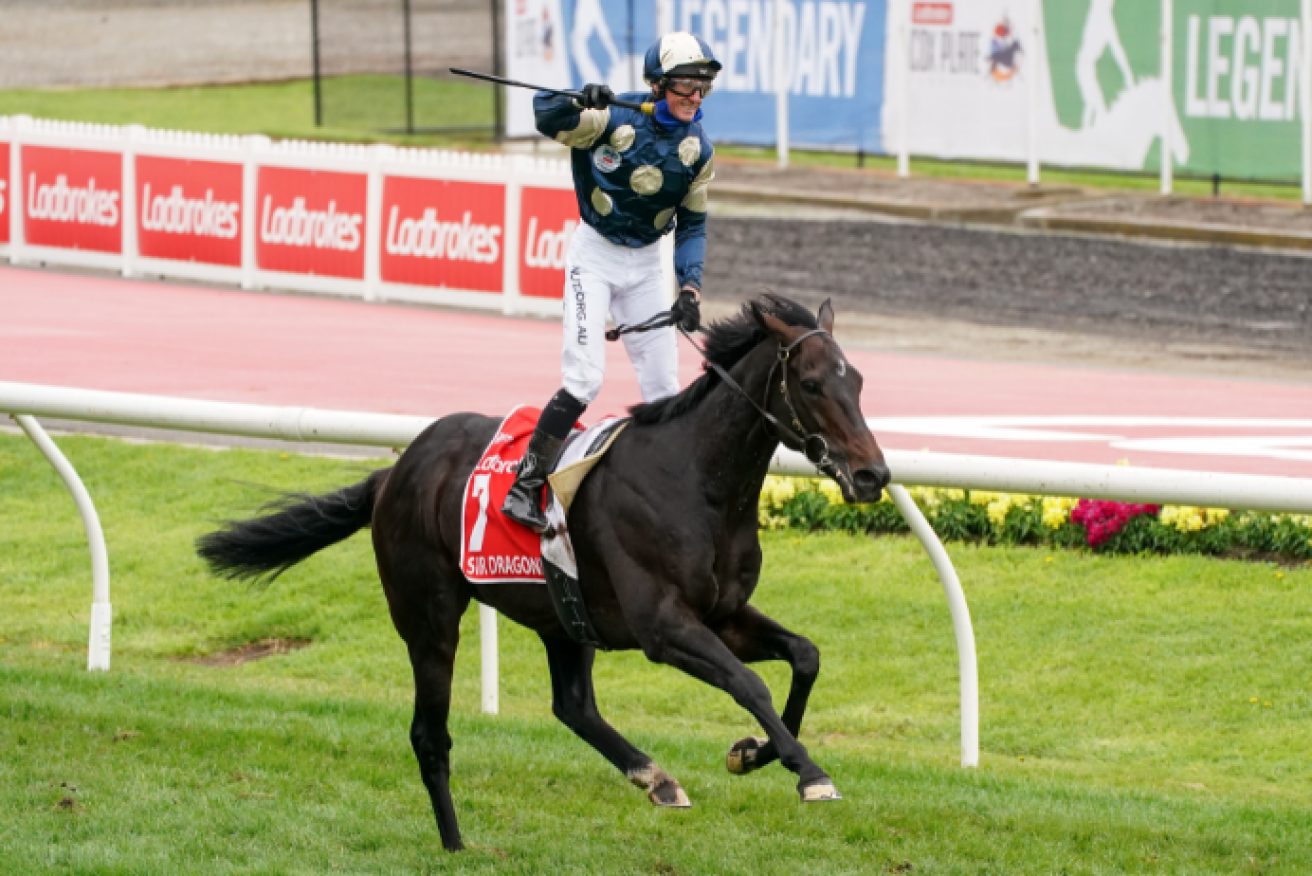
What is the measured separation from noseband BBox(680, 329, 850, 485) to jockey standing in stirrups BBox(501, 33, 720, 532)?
0.38 meters

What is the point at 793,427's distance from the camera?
16.4 ft

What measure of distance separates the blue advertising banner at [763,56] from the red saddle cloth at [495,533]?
18060 mm

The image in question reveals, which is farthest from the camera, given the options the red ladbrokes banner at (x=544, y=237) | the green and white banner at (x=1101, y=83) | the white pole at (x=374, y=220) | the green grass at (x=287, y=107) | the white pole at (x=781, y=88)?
the green grass at (x=287, y=107)

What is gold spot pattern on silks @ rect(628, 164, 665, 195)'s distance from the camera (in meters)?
5.75

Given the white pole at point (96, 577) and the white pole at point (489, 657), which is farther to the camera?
the white pole at point (96, 577)

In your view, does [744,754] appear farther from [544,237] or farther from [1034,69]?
[1034,69]

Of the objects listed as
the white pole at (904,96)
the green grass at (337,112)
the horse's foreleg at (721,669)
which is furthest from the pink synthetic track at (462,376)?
the green grass at (337,112)

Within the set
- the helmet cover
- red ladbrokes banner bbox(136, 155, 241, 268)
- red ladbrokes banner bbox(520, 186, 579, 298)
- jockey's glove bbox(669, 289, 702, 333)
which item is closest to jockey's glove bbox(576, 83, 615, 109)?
the helmet cover

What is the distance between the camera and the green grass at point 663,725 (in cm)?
535

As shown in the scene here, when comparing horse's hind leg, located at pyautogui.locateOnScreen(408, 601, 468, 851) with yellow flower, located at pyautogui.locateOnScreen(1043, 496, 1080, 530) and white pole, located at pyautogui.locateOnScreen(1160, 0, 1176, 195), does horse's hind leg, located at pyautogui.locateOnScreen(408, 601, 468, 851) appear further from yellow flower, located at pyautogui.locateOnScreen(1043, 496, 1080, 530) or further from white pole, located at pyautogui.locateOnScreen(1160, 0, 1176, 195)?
white pole, located at pyautogui.locateOnScreen(1160, 0, 1176, 195)

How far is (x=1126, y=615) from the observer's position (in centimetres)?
821

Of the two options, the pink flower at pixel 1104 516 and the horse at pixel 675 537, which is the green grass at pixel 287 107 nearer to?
the pink flower at pixel 1104 516

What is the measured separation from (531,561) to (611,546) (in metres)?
0.32

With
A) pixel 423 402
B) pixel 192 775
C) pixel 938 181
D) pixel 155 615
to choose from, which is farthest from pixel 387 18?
pixel 192 775
